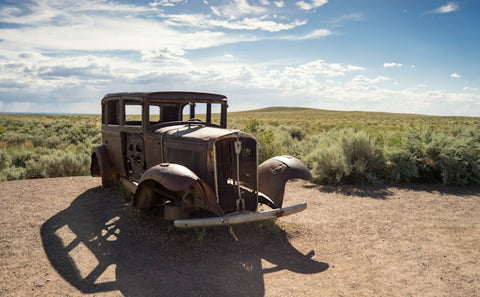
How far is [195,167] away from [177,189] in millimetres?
854

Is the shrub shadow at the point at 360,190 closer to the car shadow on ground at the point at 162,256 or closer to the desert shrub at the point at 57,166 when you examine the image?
the car shadow on ground at the point at 162,256

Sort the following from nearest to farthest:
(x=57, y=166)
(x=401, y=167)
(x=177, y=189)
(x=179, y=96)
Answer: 1. (x=177, y=189)
2. (x=179, y=96)
3. (x=401, y=167)
4. (x=57, y=166)

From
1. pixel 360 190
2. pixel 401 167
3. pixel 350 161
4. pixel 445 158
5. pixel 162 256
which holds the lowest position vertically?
pixel 162 256

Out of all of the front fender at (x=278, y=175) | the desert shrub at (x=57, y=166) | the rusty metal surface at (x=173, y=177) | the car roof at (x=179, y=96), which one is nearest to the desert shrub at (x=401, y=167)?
the front fender at (x=278, y=175)

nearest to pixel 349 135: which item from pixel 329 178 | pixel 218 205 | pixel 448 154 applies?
pixel 329 178

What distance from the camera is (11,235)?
5.50 metres

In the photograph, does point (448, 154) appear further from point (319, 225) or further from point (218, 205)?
point (218, 205)

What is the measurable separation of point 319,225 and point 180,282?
2.93 m

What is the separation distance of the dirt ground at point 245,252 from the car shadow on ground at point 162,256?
0.5 inches

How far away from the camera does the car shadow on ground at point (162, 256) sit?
4.06 metres

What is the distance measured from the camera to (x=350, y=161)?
9.68 metres

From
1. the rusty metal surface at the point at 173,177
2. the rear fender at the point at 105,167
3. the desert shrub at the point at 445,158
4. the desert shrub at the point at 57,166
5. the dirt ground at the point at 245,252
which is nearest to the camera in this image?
the dirt ground at the point at 245,252

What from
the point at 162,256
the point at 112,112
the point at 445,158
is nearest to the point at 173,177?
the point at 162,256

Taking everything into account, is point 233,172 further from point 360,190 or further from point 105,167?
point 360,190
